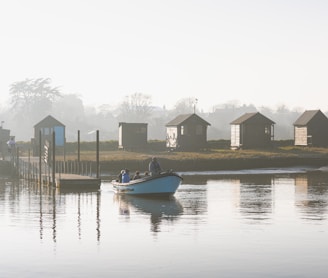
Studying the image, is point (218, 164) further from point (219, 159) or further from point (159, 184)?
point (159, 184)

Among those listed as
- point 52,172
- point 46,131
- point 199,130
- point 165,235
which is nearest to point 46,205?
point 52,172

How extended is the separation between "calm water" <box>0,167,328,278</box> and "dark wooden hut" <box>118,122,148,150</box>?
5619 cm

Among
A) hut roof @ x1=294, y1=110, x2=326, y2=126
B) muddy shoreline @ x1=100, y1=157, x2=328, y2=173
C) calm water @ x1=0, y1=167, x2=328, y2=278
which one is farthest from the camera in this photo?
hut roof @ x1=294, y1=110, x2=326, y2=126

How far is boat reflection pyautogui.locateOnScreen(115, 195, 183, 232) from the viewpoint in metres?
41.5

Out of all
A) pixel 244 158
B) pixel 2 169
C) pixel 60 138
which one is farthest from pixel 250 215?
pixel 60 138

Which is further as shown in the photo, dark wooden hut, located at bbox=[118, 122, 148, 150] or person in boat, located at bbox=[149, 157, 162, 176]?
dark wooden hut, located at bbox=[118, 122, 148, 150]

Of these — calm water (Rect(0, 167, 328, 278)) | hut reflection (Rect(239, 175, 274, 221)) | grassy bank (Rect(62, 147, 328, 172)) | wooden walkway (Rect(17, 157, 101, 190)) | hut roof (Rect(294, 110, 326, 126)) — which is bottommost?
calm water (Rect(0, 167, 328, 278))

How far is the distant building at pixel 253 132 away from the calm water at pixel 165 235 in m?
56.9

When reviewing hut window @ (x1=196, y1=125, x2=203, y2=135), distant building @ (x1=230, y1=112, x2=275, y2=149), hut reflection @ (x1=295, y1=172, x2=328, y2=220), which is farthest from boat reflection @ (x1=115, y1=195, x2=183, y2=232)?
distant building @ (x1=230, y1=112, x2=275, y2=149)

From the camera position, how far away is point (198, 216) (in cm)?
4312

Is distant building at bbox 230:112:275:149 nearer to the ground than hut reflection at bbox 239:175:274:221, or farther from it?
farther from it

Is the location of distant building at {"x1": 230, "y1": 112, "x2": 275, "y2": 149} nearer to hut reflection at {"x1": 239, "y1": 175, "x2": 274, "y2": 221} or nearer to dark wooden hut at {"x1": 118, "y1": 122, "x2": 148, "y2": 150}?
dark wooden hut at {"x1": 118, "y1": 122, "x2": 148, "y2": 150}

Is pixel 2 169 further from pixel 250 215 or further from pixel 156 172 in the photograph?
pixel 250 215

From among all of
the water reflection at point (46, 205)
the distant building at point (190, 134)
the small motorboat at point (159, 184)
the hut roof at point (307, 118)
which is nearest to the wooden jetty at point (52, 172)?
the water reflection at point (46, 205)
